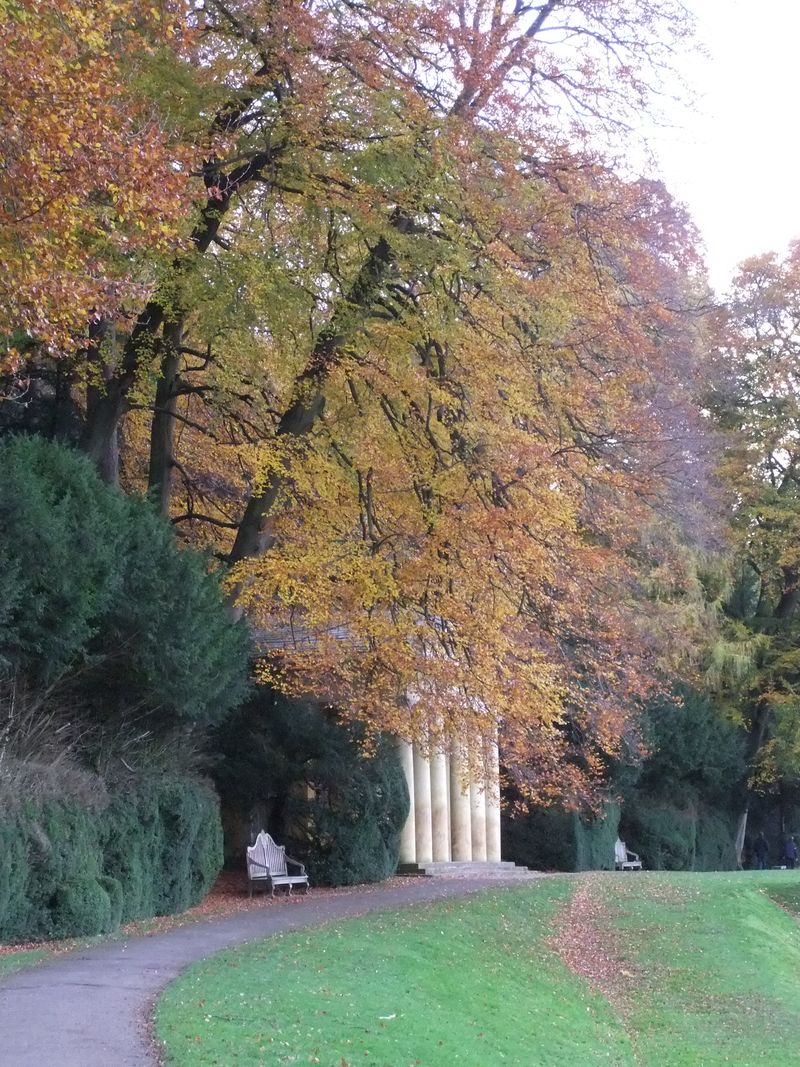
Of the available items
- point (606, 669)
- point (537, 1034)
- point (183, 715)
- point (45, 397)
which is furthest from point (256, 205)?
point (537, 1034)

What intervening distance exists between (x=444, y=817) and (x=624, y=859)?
8897 mm

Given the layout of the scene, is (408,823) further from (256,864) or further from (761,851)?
(761,851)

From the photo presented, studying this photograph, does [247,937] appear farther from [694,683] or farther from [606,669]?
[694,683]

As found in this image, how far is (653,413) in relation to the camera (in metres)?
27.9

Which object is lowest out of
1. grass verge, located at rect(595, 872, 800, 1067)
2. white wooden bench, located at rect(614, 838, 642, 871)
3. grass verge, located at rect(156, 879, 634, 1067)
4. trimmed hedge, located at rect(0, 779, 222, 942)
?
white wooden bench, located at rect(614, 838, 642, 871)

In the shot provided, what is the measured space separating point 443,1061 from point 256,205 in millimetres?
13163

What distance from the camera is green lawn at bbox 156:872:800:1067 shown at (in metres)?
10.3

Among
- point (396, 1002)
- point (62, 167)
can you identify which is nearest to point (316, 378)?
point (62, 167)

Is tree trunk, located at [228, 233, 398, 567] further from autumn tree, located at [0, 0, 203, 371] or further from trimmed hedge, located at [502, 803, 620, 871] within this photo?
trimmed hedge, located at [502, 803, 620, 871]

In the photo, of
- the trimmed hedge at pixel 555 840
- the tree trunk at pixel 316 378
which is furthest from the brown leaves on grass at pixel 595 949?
the trimmed hedge at pixel 555 840

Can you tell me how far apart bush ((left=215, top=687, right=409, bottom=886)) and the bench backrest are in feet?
4.77

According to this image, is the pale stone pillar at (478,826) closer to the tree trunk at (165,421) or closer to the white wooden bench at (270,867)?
the white wooden bench at (270,867)

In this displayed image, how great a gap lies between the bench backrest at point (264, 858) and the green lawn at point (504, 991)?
11.8ft

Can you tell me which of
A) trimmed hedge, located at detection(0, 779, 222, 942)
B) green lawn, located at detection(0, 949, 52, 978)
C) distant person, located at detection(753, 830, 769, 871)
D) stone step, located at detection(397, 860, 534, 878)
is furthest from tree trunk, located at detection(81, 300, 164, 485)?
distant person, located at detection(753, 830, 769, 871)
